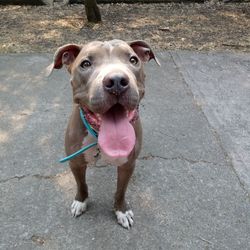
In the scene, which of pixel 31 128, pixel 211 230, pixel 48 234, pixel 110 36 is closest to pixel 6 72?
pixel 31 128

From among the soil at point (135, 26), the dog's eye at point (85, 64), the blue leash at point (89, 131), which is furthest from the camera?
the soil at point (135, 26)

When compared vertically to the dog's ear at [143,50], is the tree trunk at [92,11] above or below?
below

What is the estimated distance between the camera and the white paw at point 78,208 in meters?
3.34

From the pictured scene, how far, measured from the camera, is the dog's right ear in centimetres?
290

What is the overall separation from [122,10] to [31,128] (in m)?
4.06

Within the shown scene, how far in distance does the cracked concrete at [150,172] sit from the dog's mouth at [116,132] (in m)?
0.94

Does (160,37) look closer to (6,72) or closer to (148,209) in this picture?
(6,72)

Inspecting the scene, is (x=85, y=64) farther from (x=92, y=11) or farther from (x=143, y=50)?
(x=92, y=11)

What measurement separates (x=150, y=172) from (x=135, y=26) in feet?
12.4

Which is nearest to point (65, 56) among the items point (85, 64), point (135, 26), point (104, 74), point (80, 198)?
point (85, 64)

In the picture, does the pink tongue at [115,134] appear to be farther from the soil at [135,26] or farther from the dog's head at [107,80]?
the soil at [135,26]

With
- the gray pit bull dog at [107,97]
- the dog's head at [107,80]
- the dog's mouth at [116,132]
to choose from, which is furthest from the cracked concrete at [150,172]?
the dog's head at [107,80]

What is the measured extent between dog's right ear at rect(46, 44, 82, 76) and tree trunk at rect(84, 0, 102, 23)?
4.06 metres

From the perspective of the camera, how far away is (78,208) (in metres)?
3.34
